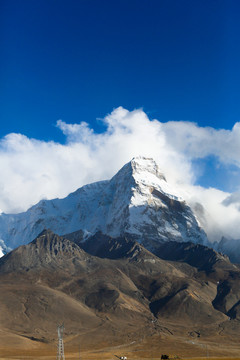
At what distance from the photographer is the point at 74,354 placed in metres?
198

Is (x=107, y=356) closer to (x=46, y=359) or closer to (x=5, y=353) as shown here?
(x=46, y=359)

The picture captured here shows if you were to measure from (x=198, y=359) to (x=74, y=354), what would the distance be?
52.7 m

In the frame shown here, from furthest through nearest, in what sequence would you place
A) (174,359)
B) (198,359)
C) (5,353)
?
(5,353) → (198,359) → (174,359)

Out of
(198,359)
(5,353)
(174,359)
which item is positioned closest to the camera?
(174,359)

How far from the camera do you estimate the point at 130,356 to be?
650ft

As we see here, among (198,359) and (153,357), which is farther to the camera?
(153,357)

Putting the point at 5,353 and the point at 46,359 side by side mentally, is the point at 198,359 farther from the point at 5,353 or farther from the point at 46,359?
the point at 5,353

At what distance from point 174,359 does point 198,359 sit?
918 inches

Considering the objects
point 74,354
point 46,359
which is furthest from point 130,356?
point 46,359

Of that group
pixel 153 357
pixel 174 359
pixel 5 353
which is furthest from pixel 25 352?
pixel 174 359

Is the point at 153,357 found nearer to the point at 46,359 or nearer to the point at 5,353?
the point at 46,359

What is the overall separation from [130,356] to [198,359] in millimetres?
31519

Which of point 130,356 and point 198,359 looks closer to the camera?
point 198,359

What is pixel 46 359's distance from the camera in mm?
183625
